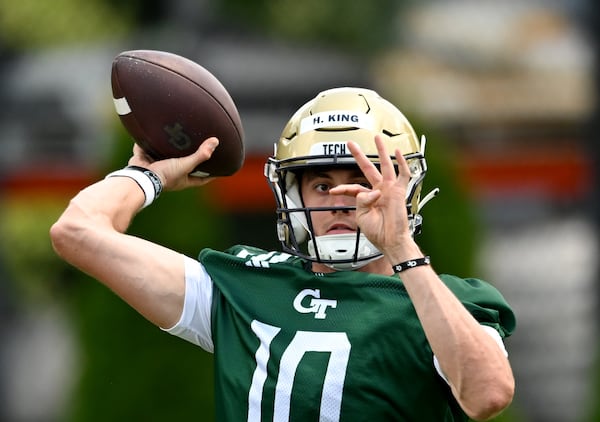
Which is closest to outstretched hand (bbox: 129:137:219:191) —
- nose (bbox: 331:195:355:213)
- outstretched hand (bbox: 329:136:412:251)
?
nose (bbox: 331:195:355:213)

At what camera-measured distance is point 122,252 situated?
3.21 metres

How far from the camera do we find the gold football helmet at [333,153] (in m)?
3.25

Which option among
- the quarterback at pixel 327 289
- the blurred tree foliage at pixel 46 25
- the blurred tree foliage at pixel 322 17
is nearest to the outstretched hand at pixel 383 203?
the quarterback at pixel 327 289

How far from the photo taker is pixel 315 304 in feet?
10.6

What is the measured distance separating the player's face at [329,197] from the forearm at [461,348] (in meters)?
0.40

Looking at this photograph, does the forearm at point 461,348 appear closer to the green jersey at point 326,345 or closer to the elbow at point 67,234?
the green jersey at point 326,345

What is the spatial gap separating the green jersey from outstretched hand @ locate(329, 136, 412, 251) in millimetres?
267

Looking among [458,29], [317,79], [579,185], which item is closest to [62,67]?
[317,79]

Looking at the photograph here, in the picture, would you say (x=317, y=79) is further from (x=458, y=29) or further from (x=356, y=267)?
(x=356, y=267)

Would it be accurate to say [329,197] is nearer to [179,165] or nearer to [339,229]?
[339,229]

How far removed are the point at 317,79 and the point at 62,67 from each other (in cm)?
407

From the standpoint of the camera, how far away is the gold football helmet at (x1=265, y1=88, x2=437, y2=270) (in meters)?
3.25

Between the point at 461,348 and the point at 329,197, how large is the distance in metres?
0.67

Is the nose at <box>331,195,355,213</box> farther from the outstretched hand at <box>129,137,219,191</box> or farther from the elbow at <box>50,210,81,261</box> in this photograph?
the elbow at <box>50,210,81,261</box>
